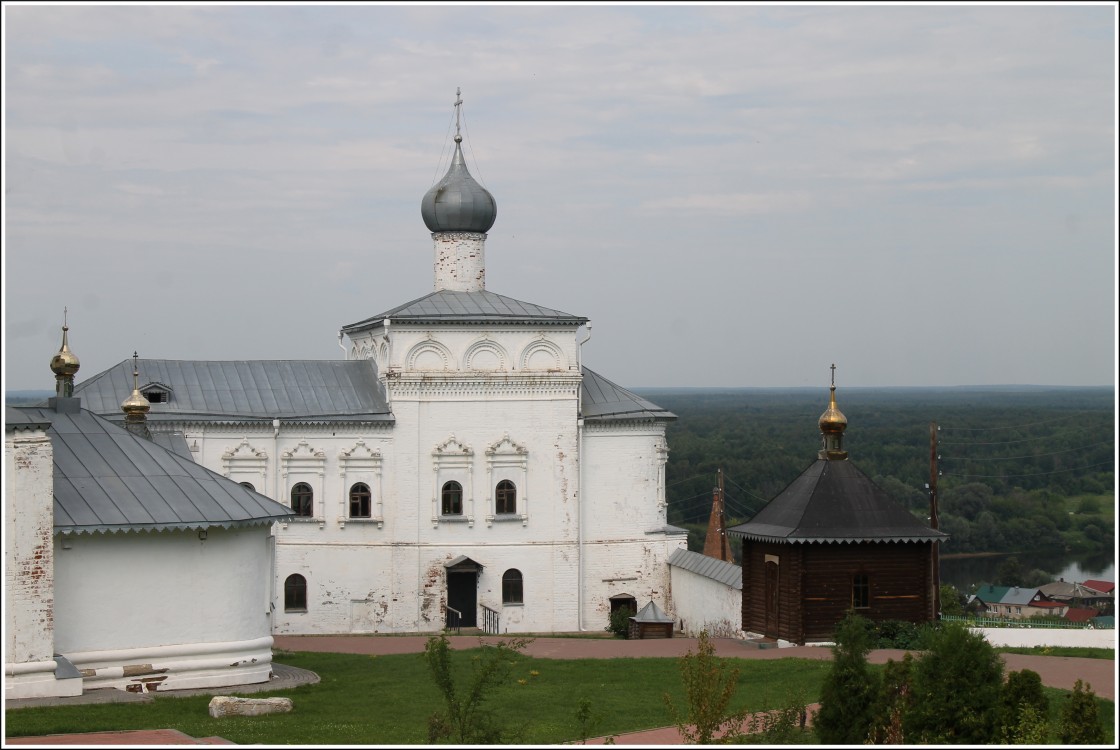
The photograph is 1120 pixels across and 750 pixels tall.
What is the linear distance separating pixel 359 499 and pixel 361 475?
43cm

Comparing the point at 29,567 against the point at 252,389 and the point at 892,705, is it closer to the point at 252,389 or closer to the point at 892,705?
the point at 892,705

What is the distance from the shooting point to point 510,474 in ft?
92.4

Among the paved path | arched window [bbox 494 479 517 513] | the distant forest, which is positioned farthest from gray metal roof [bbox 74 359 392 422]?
the distant forest

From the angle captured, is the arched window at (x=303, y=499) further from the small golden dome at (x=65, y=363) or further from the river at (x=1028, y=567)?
the river at (x=1028, y=567)

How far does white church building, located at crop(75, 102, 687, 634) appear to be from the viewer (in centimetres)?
2733

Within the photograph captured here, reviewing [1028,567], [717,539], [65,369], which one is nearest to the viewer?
[65,369]

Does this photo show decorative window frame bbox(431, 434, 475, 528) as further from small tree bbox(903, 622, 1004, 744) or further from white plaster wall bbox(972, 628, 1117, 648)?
small tree bbox(903, 622, 1004, 744)

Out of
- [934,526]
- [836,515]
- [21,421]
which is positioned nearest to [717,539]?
[934,526]

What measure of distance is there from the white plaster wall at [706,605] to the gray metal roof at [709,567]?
74mm

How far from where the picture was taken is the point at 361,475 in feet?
90.8

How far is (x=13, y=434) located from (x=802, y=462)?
64794 mm

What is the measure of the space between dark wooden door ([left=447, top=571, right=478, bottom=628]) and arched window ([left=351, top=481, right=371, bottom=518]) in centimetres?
195

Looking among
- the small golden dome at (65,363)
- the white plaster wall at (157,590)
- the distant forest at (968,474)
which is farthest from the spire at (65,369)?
the distant forest at (968,474)

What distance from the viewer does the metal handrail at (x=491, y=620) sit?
27547 millimetres
